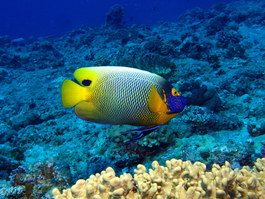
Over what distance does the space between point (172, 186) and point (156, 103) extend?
87 cm

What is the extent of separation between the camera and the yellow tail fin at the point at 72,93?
4.55 feet

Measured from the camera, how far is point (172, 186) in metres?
1.74

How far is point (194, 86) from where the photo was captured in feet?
16.7

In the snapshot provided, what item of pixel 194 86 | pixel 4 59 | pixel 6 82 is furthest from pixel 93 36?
pixel 194 86

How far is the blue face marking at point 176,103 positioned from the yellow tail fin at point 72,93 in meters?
0.66

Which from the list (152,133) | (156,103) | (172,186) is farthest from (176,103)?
(152,133)

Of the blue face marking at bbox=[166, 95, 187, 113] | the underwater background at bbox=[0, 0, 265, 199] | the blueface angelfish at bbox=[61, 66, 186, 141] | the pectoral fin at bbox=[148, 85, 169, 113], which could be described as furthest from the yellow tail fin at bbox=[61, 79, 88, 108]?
the underwater background at bbox=[0, 0, 265, 199]

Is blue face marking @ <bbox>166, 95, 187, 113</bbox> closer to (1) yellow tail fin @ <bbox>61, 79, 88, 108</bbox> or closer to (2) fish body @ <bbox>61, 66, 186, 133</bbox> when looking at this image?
(2) fish body @ <bbox>61, 66, 186, 133</bbox>

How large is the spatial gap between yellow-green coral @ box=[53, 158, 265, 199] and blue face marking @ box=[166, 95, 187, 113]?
67cm

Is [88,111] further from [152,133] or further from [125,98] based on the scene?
[152,133]

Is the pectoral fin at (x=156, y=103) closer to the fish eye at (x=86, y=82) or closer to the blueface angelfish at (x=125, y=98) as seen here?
the blueface angelfish at (x=125, y=98)

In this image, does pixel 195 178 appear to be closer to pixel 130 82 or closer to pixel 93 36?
pixel 130 82

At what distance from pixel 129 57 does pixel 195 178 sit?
5.47m

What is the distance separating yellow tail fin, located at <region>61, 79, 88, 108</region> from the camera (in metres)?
1.39
